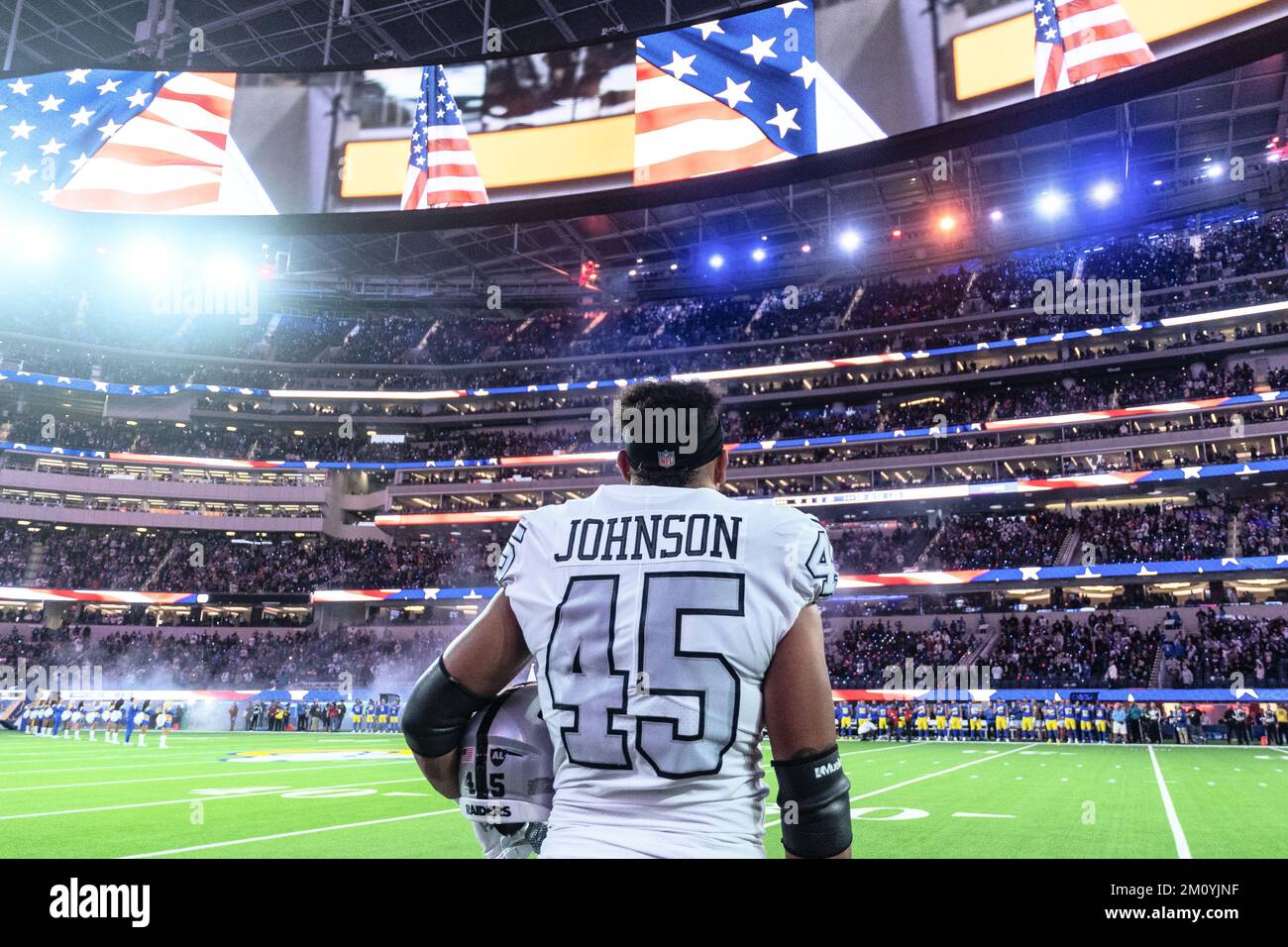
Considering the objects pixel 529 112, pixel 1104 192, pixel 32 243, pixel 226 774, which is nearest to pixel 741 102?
pixel 529 112

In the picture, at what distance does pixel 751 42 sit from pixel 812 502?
38530 millimetres

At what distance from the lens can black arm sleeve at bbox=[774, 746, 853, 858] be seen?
183cm

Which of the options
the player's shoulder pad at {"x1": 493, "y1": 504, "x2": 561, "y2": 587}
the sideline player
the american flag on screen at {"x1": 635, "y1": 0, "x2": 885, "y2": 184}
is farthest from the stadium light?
the player's shoulder pad at {"x1": 493, "y1": 504, "x2": 561, "y2": 587}

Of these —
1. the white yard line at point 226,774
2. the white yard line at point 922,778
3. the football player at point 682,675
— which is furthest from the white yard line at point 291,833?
the football player at point 682,675

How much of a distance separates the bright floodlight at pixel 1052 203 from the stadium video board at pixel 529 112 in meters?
39.5

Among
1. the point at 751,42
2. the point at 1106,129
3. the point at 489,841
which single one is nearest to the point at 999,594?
the point at 1106,129

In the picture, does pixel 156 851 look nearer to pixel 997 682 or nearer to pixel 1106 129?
pixel 997 682

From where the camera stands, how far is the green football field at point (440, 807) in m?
8.52

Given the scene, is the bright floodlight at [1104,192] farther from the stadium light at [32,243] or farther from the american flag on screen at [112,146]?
the stadium light at [32,243]

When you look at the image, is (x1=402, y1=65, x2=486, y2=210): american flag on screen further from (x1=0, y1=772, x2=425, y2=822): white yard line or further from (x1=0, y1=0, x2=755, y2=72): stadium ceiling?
(x1=0, y1=0, x2=755, y2=72): stadium ceiling

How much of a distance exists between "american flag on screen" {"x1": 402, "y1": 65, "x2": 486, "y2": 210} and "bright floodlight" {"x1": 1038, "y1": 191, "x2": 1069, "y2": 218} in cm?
4030

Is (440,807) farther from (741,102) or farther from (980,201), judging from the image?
(980,201)
